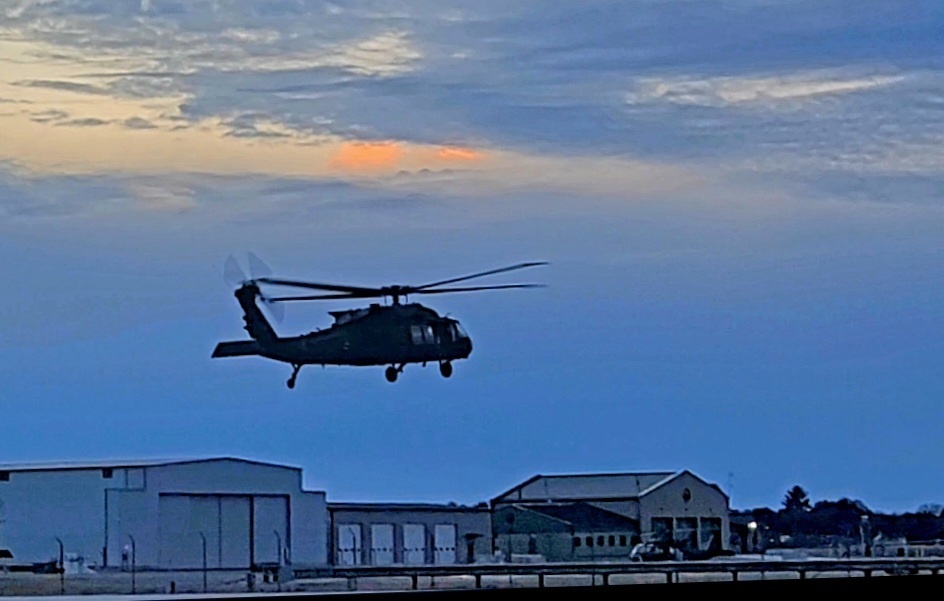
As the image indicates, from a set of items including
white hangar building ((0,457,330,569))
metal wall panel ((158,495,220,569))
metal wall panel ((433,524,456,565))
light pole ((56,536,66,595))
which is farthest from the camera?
metal wall panel ((433,524,456,565))

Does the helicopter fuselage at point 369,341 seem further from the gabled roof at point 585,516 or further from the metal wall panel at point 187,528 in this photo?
the metal wall panel at point 187,528

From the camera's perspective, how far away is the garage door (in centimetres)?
413

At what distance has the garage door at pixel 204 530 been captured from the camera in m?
4.13

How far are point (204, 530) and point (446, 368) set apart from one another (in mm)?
1160

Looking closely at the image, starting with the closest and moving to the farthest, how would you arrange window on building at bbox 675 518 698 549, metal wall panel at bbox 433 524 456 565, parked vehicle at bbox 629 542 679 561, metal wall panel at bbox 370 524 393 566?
metal wall panel at bbox 370 524 393 566 → metal wall panel at bbox 433 524 456 565 → parked vehicle at bbox 629 542 679 561 → window on building at bbox 675 518 698 549

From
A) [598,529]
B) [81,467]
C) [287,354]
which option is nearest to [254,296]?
[287,354]

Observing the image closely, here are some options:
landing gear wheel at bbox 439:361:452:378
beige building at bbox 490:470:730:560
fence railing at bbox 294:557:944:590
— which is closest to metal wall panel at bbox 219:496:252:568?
fence railing at bbox 294:557:944:590

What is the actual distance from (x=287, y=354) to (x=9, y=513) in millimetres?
1246

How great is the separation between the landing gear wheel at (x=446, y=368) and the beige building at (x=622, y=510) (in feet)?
1.63

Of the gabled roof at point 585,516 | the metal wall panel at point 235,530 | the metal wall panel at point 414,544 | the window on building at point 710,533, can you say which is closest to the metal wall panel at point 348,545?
the metal wall panel at point 414,544

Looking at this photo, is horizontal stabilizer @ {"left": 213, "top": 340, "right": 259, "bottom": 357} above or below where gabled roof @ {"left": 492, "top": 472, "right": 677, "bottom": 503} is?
above

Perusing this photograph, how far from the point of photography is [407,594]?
3631 millimetres

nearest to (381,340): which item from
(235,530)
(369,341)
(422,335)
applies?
(369,341)

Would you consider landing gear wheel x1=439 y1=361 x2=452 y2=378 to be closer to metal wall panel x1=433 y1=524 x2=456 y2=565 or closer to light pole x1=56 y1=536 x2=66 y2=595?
metal wall panel x1=433 y1=524 x2=456 y2=565
